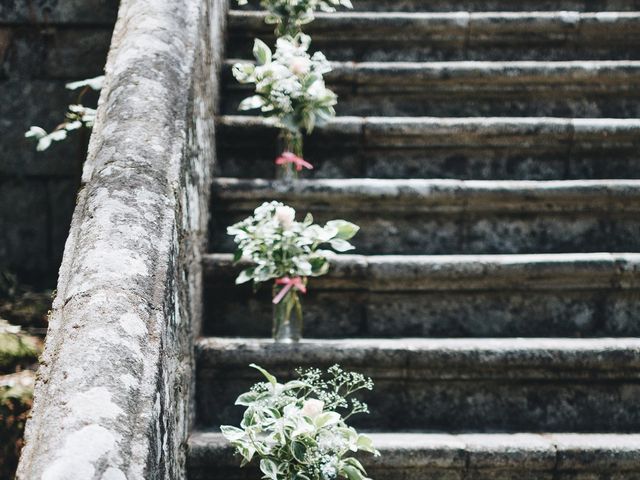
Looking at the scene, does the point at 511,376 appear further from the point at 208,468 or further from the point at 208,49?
the point at 208,49

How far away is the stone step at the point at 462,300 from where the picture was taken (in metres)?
2.51

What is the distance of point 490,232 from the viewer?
2.77 m

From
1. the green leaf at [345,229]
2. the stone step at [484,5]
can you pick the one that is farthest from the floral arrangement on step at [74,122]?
the stone step at [484,5]

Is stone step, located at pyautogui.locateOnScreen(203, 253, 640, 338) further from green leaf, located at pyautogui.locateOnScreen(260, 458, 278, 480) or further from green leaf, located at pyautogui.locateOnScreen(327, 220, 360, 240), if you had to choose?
green leaf, located at pyautogui.locateOnScreen(260, 458, 278, 480)

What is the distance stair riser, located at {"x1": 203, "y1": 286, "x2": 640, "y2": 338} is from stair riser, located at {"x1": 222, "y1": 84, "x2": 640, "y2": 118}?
0.97 metres

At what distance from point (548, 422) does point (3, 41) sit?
2.73 meters

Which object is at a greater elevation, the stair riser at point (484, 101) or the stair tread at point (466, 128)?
the stair riser at point (484, 101)

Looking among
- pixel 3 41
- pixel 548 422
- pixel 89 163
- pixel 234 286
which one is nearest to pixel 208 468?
pixel 234 286

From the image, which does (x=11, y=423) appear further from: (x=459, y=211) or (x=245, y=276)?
(x=459, y=211)

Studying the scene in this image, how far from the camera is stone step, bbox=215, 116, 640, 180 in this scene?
9.58 feet

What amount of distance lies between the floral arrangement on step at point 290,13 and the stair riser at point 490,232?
0.90 metres

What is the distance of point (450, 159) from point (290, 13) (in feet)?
2.92

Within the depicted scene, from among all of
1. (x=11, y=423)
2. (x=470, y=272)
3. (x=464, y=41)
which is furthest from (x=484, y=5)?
(x=11, y=423)

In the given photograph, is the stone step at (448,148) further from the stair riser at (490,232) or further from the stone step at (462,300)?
the stone step at (462,300)
